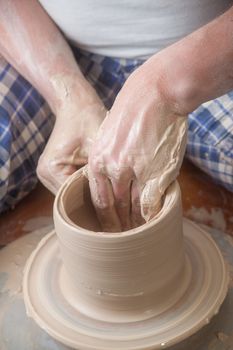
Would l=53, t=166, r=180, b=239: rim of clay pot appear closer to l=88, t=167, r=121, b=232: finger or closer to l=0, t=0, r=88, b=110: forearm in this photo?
l=88, t=167, r=121, b=232: finger

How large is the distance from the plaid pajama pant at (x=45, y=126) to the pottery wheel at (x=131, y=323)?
31 cm

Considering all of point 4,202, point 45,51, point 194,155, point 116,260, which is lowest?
point 194,155

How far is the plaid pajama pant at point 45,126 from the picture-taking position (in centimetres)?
159

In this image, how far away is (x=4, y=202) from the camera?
1.74m

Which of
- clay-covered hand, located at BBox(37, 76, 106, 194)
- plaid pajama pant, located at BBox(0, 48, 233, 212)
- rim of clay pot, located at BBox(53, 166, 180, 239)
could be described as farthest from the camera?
plaid pajama pant, located at BBox(0, 48, 233, 212)

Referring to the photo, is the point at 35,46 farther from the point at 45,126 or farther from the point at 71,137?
the point at 71,137

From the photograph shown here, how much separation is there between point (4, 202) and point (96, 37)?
55cm

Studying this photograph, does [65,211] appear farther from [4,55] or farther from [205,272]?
[4,55]

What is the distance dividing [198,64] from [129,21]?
0.41 meters

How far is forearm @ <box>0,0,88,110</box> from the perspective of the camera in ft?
5.27

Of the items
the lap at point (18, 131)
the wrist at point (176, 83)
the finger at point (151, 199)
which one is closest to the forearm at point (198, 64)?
the wrist at point (176, 83)

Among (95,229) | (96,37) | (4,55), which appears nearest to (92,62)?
(96,37)

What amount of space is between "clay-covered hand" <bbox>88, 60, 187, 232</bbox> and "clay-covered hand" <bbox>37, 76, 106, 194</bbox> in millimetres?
183

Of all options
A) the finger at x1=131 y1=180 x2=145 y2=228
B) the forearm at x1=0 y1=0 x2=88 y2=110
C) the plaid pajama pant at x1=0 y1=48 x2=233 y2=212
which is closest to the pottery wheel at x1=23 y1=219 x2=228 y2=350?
the finger at x1=131 y1=180 x2=145 y2=228
